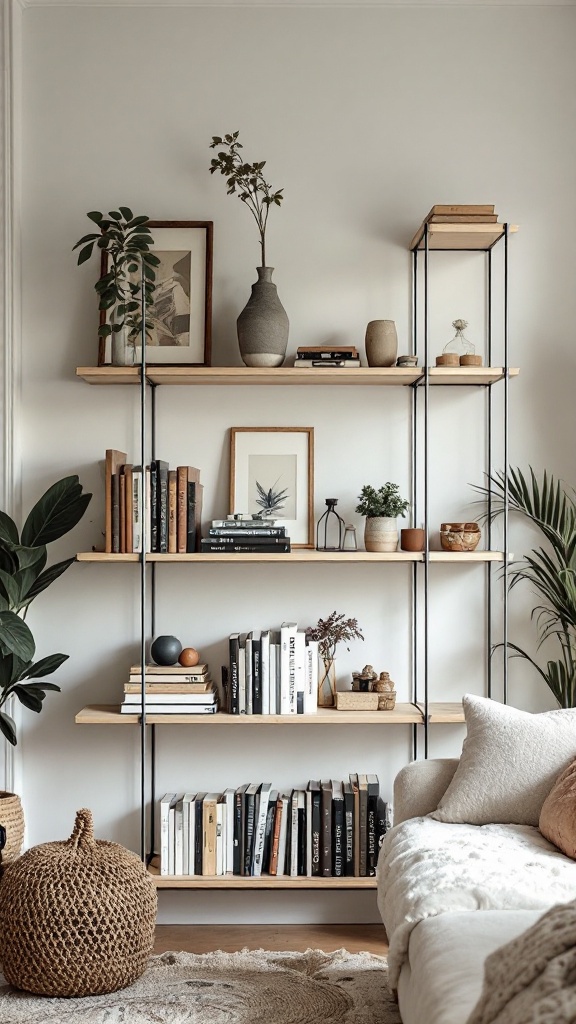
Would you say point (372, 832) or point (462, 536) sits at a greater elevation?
point (462, 536)

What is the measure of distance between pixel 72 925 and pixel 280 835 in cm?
81

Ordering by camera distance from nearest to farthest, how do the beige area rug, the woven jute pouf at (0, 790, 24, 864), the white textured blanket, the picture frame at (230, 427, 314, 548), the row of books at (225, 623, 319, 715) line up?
1. the white textured blanket
2. the beige area rug
3. the woven jute pouf at (0, 790, 24, 864)
4. the row of books at (225, 623, 319, 715)
5. the picture frame at (230, 427, 314, 548)

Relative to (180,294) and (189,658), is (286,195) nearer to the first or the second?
(180,294)

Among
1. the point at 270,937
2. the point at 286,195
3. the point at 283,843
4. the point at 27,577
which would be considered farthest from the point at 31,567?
the point at 286,195

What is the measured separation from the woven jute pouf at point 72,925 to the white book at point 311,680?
0.78m

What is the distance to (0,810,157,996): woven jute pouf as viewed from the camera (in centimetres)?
241

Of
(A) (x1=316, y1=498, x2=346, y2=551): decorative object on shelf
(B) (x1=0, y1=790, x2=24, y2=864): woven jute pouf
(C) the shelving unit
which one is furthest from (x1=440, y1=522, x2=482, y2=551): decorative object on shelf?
(B) (x1=0, y1=790, x2=24, y2=864): woven jute pouf

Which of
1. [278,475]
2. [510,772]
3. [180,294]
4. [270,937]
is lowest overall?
[270,937]

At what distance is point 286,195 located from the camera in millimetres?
3295

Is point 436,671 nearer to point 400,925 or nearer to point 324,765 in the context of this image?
point 324,765

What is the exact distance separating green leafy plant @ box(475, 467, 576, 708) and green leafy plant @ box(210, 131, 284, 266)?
3.79ft

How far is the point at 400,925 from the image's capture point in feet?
6.60

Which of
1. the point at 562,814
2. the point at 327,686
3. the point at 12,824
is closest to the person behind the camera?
the point at 562,814

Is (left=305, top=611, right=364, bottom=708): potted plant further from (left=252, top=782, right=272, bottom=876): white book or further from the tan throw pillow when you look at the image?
the tan throw pillow
